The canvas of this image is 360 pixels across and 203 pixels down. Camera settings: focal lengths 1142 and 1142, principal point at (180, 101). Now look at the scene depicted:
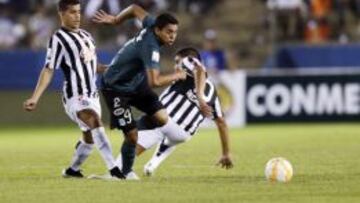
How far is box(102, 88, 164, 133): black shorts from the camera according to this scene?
1284cm

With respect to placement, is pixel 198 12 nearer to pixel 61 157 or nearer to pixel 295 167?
pixel 61 157

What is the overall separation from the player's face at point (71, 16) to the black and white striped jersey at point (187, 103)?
192cm

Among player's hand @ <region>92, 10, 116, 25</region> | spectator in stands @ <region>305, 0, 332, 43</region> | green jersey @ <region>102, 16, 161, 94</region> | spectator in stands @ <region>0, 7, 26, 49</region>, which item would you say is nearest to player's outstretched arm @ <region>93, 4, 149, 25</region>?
player's hand @ <region>92, 10, 116, 25</region>

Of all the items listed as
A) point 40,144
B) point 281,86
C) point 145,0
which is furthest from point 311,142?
point 145,0

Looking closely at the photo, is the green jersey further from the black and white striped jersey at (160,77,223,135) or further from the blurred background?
the blurred background

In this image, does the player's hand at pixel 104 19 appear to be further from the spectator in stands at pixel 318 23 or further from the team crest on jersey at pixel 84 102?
the spectator in stands at pixel 318 23

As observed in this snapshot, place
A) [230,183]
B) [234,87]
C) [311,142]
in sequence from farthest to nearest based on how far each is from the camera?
[234,87] → [311,142] → [230,183]

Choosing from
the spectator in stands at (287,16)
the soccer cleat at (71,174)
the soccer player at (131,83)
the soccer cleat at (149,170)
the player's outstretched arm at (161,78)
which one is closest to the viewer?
the player's outstretched arm at (161,78)

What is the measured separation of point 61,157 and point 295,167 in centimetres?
404

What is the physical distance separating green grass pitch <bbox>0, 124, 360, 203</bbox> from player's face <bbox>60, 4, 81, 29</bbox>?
176 centimetres

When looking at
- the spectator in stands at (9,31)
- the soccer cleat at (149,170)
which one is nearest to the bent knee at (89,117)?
the soccer cleat at (149,170)

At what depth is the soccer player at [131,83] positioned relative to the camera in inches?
497

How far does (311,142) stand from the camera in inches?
Result: 789

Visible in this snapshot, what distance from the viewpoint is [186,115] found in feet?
46.8
